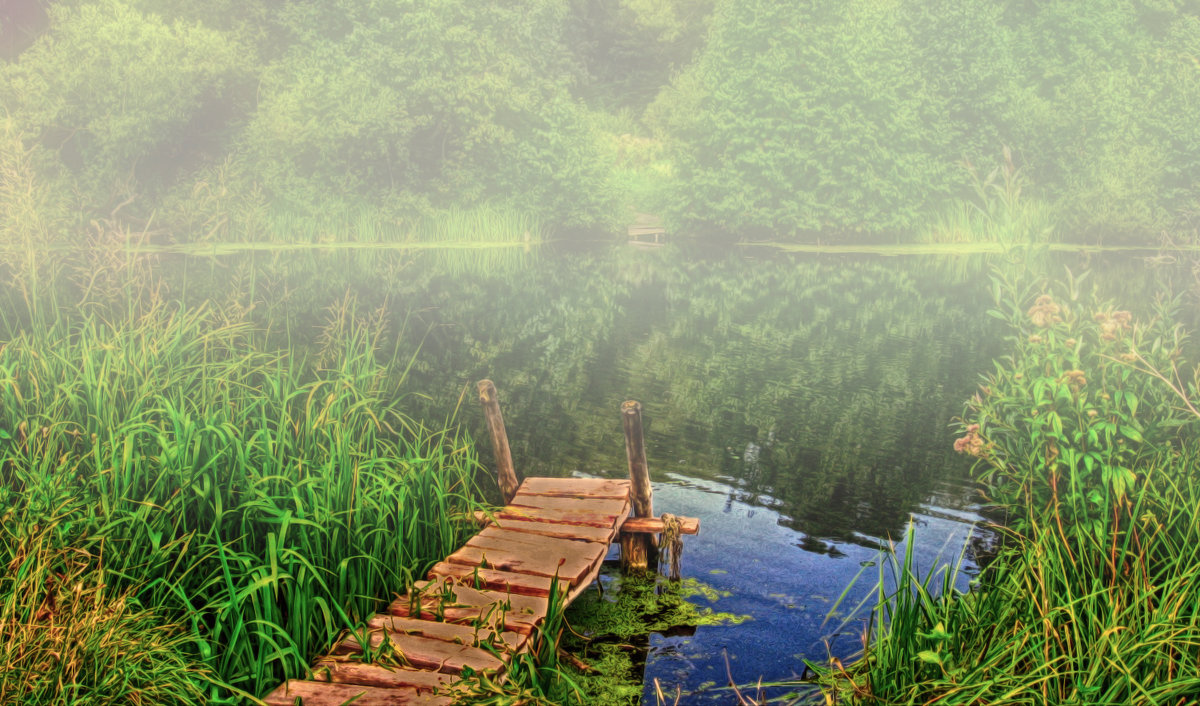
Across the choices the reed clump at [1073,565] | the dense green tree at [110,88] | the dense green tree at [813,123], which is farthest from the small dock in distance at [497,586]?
the dense green tree at [813,123]

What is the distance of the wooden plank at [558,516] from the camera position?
25.7 ft

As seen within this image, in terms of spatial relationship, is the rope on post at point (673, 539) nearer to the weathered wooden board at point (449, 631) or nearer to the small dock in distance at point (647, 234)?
the weathered wooden board at point (449, 631)

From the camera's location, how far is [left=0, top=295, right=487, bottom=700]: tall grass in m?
5.53

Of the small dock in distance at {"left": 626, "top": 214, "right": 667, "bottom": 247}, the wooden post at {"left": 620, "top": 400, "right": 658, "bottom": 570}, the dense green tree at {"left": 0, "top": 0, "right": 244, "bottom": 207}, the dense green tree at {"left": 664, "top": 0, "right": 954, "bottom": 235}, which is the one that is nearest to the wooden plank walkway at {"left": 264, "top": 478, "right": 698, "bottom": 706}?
the wooden post at {"left": 620, "top": 400, "right": 658, "bottom": 570}

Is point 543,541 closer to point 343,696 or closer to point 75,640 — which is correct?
point 343,696

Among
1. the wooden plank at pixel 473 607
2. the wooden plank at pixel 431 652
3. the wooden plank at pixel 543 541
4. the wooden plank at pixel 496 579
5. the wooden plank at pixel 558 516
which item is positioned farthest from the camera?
the wooden plank at pixel 558 516

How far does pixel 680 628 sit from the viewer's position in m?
7.20

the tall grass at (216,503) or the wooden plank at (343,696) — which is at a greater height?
the tall grass at (216,503)

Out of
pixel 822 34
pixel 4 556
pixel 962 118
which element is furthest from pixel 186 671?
pixel 962 118

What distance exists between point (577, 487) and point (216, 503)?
349cm

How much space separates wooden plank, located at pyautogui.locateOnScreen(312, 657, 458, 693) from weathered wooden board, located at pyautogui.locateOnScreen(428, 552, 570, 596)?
107 centimetres

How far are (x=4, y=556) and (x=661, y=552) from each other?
5.16 m

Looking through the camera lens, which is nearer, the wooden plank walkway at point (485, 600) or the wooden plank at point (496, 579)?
the wooden plank walkway at point (485, 600)

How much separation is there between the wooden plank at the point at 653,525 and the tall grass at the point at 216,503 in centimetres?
144
